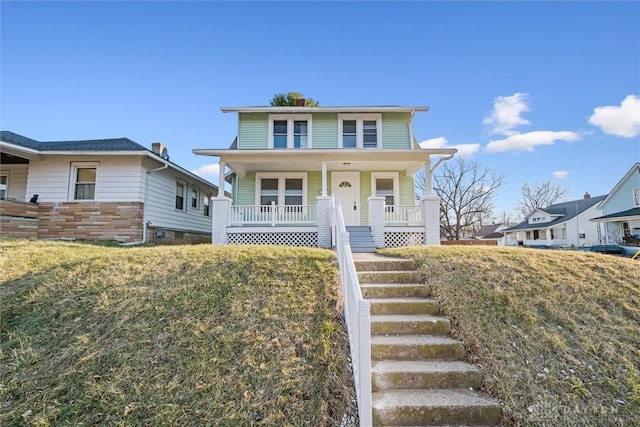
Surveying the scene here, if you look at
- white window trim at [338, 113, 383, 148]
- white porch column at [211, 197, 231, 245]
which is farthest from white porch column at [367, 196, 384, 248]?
white porch column at [211, 197, 231, 245]

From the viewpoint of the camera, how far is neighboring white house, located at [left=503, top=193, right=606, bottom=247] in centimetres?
2792

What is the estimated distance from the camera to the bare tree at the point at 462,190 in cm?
2630

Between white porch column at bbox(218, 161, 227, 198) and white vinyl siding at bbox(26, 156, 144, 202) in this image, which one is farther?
white vinyl siding at bbox(26, 156, 144, 202)

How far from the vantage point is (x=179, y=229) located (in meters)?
13.7

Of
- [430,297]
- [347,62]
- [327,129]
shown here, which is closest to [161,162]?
[327,129]

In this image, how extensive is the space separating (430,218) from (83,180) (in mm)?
13275

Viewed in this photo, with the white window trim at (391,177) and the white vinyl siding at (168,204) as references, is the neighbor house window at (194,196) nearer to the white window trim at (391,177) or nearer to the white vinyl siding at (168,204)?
the white vinyl siding at (168,204)

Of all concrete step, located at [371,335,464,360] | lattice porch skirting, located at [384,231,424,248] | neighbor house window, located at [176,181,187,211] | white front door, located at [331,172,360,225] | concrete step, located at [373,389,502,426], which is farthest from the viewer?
neighbor house window, located at [176,181,187,211]

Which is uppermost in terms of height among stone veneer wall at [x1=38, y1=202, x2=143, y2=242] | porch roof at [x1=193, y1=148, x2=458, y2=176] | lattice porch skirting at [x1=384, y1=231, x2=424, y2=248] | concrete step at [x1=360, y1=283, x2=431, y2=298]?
porch roof at [x1=193, y1=148, x2=458, y2=176]

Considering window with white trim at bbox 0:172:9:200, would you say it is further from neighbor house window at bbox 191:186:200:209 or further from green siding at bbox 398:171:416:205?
green siding at bbox 398:171:416:205

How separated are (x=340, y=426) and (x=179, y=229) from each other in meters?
13.1

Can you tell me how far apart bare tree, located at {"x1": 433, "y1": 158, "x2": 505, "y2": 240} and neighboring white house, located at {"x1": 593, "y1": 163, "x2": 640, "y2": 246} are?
26.1 feet

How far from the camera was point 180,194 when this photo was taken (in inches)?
557

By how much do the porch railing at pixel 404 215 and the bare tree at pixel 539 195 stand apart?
122 feet
